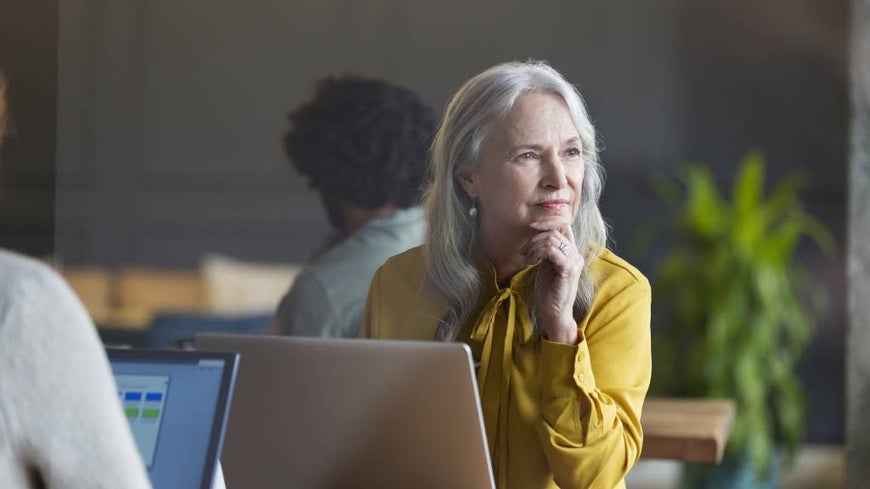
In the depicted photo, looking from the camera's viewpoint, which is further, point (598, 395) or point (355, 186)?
point (355, 186)

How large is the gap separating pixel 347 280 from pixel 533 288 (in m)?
0.97

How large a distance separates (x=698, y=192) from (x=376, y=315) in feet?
11.5

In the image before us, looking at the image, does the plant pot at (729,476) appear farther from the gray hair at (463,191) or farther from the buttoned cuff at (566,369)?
the buttoned cuff at (566,369)

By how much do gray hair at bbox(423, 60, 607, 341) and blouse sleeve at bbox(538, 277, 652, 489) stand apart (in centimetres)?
6

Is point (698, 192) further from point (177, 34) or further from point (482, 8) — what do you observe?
point (177, 34)

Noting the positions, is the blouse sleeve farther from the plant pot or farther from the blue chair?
the plant pot

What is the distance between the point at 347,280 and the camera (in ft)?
9.36

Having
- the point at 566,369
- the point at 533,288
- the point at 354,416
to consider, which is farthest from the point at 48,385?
the point at 533,288

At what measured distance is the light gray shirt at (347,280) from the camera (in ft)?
9.02

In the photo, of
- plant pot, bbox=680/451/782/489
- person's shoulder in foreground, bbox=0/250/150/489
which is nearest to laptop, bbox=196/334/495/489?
person's shoulder in foreground, bbox=0/250/150/489

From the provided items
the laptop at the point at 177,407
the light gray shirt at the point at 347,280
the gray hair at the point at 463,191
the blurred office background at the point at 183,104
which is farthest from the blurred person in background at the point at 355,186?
the laptop at the point at 177,407

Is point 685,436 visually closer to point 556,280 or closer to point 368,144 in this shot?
point 556,280

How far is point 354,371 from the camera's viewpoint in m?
1.76

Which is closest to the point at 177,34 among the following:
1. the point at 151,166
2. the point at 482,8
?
the point at 151,166
